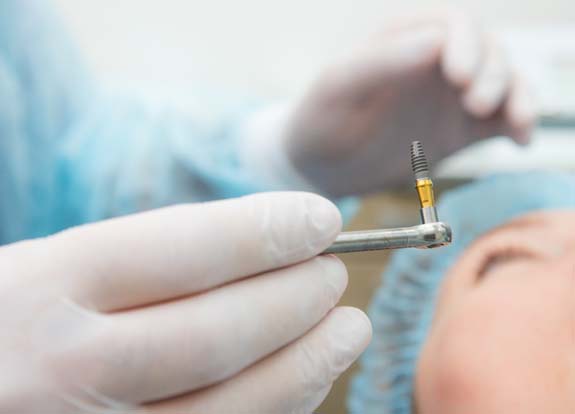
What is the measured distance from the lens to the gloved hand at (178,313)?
48 cm

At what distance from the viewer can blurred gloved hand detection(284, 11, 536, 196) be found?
1.04 metres

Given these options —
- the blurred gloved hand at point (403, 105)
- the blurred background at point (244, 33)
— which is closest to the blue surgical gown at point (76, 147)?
the blurred gloved hand at point (403, 105)

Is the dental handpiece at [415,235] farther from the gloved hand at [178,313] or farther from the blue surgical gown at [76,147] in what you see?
the blue surgical gown at [76,147]

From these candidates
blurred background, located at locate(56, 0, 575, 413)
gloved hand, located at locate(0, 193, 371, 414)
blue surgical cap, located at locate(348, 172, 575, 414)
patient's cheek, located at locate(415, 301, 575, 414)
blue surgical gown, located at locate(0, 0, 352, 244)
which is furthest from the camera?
blurred background, located at locate(56, 0, 575, 413)

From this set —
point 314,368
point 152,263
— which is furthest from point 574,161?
point 152,263

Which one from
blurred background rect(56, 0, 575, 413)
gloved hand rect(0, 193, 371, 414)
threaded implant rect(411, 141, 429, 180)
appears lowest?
gloved hand rect(0, 193, 371, 414)

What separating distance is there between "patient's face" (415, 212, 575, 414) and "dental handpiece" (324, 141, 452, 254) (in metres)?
0.21

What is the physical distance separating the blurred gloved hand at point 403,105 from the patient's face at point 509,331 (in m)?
0.28

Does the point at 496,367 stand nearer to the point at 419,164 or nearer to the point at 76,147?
the point at 419,164

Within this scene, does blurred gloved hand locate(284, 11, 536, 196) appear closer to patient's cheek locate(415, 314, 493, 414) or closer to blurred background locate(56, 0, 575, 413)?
patient's cheek locate(415, 314, 493, 414)

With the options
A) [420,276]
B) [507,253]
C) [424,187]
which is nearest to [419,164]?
[424,187]

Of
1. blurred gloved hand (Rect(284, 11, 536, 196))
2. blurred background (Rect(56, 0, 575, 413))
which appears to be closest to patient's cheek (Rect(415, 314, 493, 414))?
blurred gloved hand (Rect(284, 11, 536, 196))

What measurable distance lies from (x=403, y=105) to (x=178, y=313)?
0.78 m

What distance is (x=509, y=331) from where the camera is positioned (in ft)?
2.28
